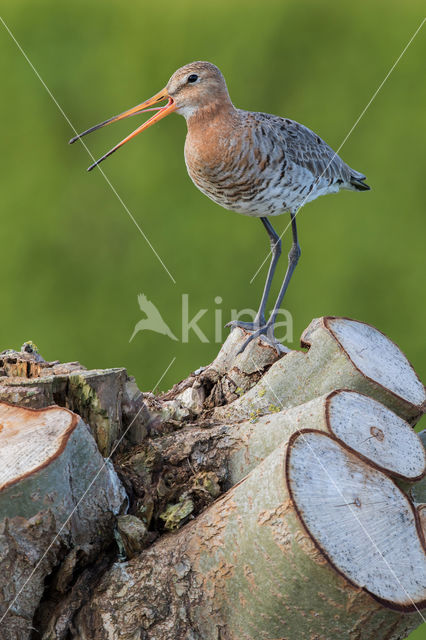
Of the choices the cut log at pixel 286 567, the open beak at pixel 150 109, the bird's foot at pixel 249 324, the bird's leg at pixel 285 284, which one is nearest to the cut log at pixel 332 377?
the bird's leg at pixel 285 284

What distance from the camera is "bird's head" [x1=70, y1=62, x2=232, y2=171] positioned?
1.61m

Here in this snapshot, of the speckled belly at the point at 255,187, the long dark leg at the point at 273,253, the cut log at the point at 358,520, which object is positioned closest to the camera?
the cut log at the point at 358,520

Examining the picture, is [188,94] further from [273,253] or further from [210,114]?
[273,253]

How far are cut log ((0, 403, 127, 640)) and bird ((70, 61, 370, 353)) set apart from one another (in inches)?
26.4

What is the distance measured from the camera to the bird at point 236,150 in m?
1.63

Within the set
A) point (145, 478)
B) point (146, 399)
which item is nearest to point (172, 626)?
point (145, 478)

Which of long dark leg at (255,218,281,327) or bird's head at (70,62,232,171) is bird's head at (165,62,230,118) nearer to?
bird's head at (70,62,232,171)

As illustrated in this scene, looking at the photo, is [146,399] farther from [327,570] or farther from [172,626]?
[327,570]

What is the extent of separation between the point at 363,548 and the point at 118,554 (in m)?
0.34

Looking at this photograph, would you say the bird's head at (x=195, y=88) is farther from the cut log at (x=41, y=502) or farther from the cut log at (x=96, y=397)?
the cut log at (x=41, y=502)

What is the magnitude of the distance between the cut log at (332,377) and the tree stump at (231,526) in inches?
4.0

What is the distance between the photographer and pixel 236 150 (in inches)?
66.7

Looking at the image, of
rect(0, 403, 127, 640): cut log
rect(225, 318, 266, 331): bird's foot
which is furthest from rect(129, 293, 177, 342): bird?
rect(0, 403, 127, 640): cut log

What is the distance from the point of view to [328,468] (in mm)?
868
